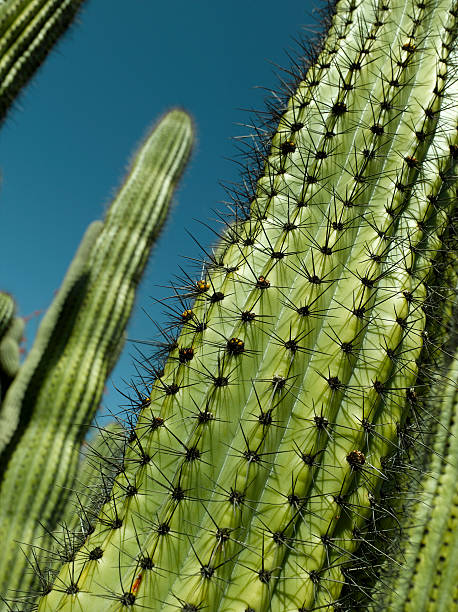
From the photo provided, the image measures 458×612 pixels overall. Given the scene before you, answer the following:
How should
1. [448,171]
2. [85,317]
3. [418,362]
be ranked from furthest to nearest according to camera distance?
1. [85,317]
2. [448,171]
3. [418,362]

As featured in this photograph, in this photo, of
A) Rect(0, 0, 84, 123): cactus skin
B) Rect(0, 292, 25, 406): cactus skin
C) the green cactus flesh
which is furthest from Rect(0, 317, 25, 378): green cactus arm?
the green cactus flesh

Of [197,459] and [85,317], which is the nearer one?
[197,459]

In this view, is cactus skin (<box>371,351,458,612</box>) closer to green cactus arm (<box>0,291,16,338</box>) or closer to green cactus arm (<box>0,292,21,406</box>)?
green cactus arm (<box>0,292,21,406</box>)

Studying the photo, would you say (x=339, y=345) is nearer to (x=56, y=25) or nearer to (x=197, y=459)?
(x=197, y=459)

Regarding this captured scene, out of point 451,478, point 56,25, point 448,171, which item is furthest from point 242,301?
point 56,25

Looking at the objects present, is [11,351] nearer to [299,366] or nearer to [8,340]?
[8,340]

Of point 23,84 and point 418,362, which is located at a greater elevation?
point 23,84
